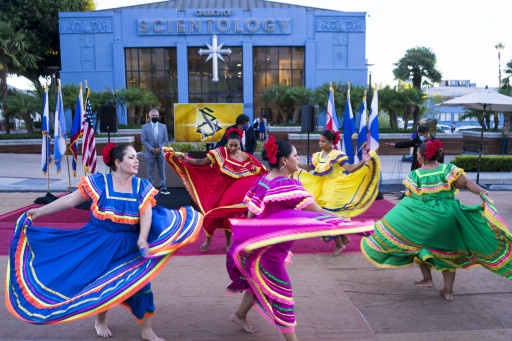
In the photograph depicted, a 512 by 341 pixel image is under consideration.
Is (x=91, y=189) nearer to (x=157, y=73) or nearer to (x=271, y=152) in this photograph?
(x=271, y=152)

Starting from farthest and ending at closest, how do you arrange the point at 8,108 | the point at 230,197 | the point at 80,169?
the point at 8,108 → the point at 80,169 → the point at 230,197

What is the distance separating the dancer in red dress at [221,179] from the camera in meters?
6.13

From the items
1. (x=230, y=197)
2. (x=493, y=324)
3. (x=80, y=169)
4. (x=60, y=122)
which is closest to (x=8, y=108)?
(x=80, y=169)

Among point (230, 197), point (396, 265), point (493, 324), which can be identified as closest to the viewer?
point (493, 324)

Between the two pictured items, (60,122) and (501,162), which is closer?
(60,122)

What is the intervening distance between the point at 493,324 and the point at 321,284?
5.69 feet

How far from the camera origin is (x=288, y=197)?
349 cm

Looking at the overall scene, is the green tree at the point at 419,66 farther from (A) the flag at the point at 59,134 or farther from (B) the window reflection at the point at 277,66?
(A) the flag at the point at 59,134

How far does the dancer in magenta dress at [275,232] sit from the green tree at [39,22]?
3259cm

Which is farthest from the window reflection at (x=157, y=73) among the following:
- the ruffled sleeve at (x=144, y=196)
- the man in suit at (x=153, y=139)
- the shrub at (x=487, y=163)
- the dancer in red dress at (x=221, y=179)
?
the ruffled sleeve at (x=144, y=196)

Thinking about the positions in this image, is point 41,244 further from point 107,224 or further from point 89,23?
point 89,23

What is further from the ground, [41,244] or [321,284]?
[41,244]

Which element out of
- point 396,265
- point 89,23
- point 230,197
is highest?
point 89,23

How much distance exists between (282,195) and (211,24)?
2965 cm
